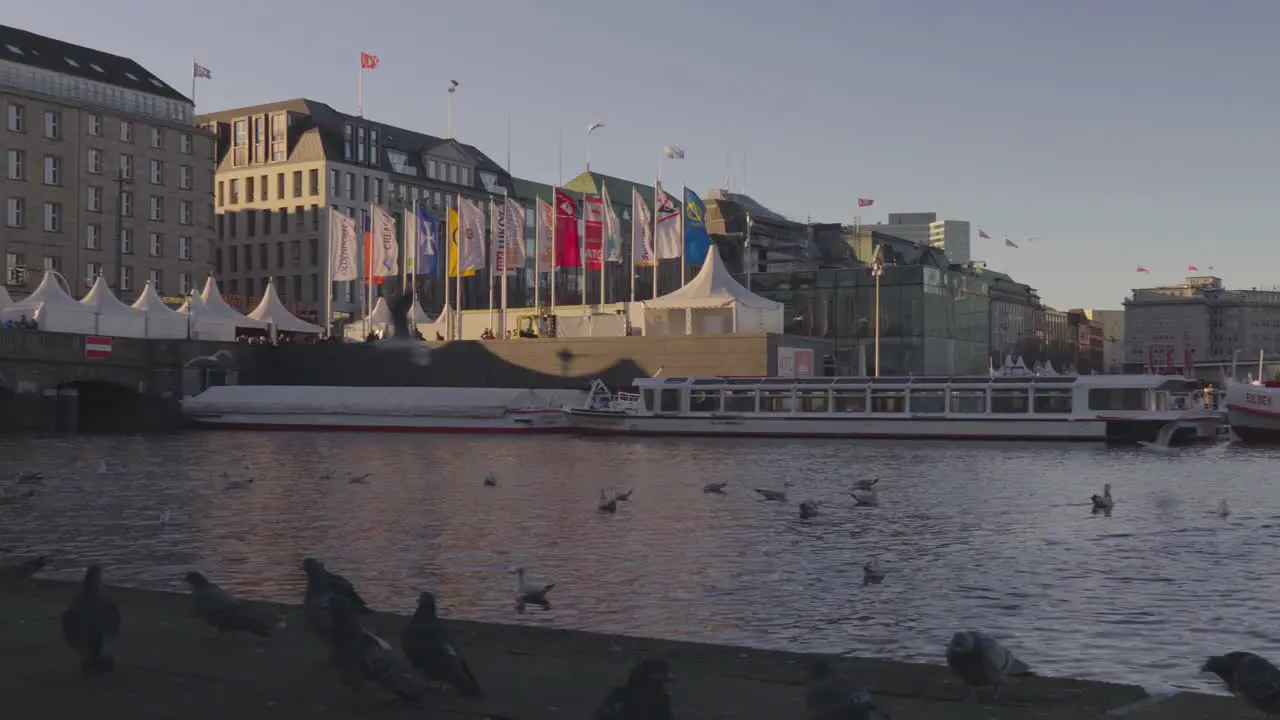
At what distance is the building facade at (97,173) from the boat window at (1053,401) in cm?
6713

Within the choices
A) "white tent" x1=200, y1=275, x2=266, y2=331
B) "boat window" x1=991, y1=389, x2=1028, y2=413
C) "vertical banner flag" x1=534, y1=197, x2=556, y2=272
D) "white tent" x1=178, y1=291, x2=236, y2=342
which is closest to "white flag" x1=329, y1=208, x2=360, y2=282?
"white tent" x1=200, y1=275, x2=266, y2=331

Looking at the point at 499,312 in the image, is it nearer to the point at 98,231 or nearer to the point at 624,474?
the point at 98,231

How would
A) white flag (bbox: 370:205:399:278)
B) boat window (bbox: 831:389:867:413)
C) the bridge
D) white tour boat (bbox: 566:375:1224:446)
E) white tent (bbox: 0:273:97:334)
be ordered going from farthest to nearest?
white flag (bbox: 370:205:399:278) → white tent (bbox: 0:273:97:334) → the bridge → boat window (bbox: 831:389:867:413) → white tour boat (bbox: 566:375:1224:446)

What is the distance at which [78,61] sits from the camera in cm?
12175

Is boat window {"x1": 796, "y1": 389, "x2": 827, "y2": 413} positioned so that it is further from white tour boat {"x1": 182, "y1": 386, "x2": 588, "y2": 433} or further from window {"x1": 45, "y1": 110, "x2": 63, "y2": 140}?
window {"x1": 45, "y1": 110, "x2": 63, "y2": 140}

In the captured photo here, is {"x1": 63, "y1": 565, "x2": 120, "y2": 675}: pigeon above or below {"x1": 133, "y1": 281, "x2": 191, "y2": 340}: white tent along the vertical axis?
below

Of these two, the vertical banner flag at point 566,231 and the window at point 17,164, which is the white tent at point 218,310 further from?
the vertical banner flag at point 566,231

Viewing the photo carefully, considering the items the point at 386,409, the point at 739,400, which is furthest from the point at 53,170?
the point at 739,400

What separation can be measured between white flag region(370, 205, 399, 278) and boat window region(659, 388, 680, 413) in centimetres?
2417

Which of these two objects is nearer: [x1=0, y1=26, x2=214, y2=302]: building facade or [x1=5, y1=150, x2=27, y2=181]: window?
[x1=5, y1=150, x2=27, y2=181]: window

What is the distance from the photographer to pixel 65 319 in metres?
88.8

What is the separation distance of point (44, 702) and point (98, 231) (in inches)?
4609

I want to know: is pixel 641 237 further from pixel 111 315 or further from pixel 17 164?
pixel 17 164

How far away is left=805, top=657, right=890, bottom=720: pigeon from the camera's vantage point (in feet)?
30.9
